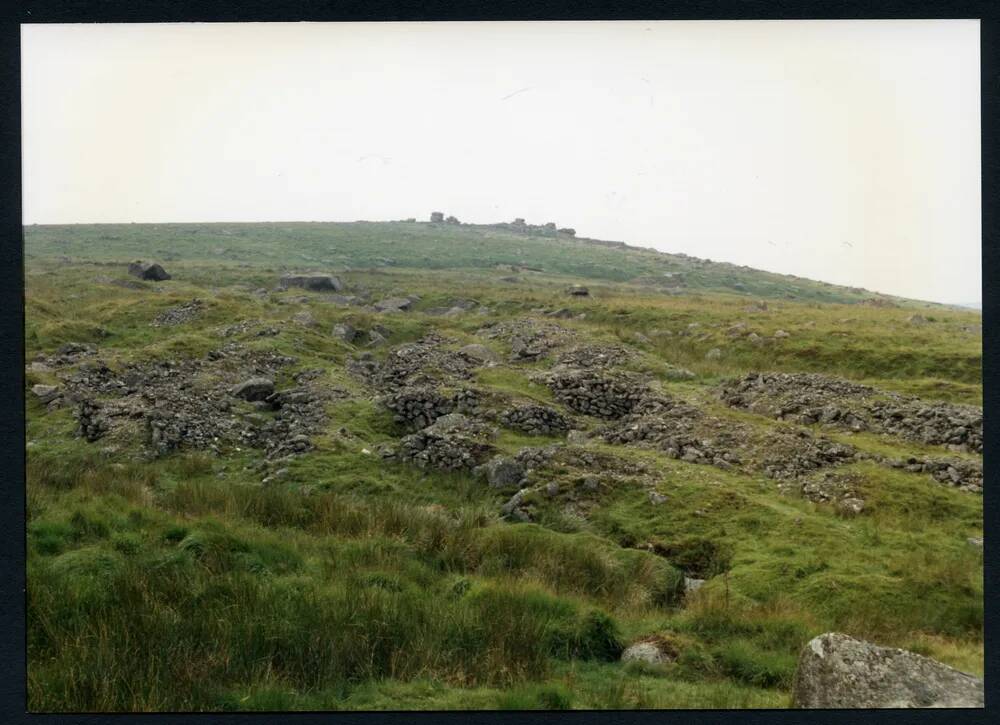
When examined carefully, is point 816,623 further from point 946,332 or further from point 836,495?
point 946,332

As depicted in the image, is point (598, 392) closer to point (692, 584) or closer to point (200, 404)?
point (692, 584)

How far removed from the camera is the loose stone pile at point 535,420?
1291cm

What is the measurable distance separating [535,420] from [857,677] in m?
7.84

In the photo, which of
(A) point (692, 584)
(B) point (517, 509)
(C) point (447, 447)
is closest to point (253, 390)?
(C) point (447, 447)

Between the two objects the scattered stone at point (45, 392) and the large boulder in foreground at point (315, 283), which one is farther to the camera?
the large boulder in foreground at point (315, 283)

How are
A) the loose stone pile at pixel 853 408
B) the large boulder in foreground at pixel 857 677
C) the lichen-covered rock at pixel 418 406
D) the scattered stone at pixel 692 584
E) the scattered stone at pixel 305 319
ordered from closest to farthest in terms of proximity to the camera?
the large boulder in foreground at pixel 857 677 < the scattered stone at pixel 692 584 < the loose stone pile at pixel 853 408 < the lichen-covered rock at pixel 418 406 < the scattered stone at pixel 305 319

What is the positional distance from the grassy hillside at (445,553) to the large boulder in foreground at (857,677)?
1.80 ft

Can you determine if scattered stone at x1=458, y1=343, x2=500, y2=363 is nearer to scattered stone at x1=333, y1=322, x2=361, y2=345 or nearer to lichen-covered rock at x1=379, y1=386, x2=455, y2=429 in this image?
scattered stone at x1=333, y1=322, x2=361, y2=345

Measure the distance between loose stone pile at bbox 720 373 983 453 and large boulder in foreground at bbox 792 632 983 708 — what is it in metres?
6.67

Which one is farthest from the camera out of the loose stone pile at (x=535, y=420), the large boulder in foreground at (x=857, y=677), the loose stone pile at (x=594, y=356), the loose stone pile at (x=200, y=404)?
the loose stone pile at (x=594, y=356)

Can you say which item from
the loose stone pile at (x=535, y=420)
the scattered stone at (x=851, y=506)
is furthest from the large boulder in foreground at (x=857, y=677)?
the loose stone pile at (x=535, y=420)

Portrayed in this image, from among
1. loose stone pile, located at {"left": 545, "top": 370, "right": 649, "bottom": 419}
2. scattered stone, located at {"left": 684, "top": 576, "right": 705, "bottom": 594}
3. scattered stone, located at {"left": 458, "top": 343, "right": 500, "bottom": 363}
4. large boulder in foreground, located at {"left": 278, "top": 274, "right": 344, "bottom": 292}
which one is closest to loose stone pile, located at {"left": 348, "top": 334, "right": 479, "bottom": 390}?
scattered stone, located at {"left": 458, "top": 343, "right": 500, "bottom": 363}

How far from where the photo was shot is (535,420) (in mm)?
13125

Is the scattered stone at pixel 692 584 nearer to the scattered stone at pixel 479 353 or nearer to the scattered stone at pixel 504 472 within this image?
the scattered stone at pixel 504 472
